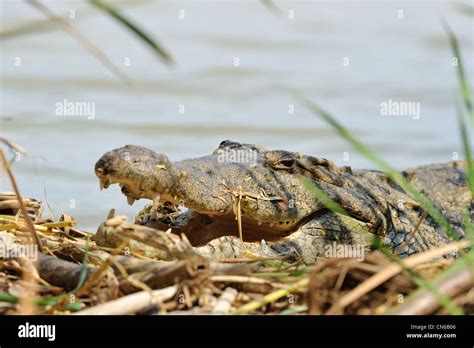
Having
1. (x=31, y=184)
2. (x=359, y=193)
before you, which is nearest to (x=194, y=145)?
(x=31, y=184)

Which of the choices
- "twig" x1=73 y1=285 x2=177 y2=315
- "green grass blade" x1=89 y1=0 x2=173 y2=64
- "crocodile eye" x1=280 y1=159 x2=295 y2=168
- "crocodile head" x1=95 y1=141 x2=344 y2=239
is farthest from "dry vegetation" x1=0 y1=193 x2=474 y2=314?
"crocodile eye" x1=280 y1=159 x2=295 y2=168

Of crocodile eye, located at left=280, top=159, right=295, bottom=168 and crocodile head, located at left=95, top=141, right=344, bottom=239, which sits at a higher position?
crocodile eye, located at left=280, top=159, right=295, bottom=168

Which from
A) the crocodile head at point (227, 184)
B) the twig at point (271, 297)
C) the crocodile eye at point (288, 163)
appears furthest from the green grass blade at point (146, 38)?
the crocodile eye at point (288, 163)

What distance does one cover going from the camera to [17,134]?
13.0 m

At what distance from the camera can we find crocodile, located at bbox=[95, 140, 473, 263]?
14.9 ft

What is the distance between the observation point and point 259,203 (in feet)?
16.7

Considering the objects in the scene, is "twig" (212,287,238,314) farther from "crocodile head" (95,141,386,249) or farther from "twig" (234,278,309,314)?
"crocodile head" (95,141,386,249)

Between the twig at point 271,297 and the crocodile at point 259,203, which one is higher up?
the crocodile at point 259,203

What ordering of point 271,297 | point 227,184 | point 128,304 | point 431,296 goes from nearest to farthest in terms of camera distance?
point 431,296 → point 128,304 → point 271,297 → point 227,184

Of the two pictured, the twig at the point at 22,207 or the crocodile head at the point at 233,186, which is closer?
the twig at the point at 22,207

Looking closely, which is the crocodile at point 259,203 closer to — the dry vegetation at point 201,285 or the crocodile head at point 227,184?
the crocodile head at point 227,184

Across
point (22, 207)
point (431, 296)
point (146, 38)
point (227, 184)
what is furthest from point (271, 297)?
point (227, 184)

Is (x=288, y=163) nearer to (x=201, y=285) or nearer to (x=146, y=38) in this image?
(x=201, y=285)

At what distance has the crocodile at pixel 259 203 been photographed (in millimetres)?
4531
